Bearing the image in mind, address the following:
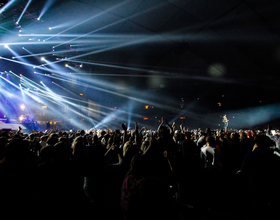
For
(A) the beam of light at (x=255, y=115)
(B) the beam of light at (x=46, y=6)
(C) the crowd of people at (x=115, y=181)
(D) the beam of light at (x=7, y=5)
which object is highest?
(B) the beam of light at (x=46, y=6)

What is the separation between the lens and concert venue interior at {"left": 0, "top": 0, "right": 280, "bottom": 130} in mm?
6117

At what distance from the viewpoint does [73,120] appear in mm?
18297

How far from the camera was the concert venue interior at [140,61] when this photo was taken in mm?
6117

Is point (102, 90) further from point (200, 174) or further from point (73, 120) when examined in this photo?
point (200, 174)

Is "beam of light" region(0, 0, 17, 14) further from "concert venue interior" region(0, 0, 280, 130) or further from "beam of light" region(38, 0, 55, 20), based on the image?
"beam of light" region(38, 0, 55, 20)

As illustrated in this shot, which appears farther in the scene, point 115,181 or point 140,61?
point 140,61

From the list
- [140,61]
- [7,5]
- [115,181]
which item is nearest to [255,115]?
[140,61]

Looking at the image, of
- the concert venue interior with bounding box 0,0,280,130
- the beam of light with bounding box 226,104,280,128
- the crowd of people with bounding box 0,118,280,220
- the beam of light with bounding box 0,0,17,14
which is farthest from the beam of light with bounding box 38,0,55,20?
the beam of light with bounding box 226,104,280,128

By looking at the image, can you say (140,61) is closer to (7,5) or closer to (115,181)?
(7,5)

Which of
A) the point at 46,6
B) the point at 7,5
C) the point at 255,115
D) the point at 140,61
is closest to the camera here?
the point at 7,5

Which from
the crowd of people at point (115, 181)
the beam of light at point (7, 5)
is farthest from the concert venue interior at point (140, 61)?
the crowd of people at point (115, 181)

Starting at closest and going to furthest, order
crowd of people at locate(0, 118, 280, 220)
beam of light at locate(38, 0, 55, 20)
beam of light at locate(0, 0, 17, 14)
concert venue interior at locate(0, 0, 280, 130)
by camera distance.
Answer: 1. crowd of people at locate(0, 118, 280, 220)
2. beam of light at locate(0, 0, 17, 14)
3. beam of light at locate(38, 0, 55, 20)
4. concert venue interior at locate(0, 0, 280, 130)

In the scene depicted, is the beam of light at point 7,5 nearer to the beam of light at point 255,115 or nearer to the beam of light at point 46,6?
the beam of light at point 46,6

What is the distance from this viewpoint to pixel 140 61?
38.1ft
